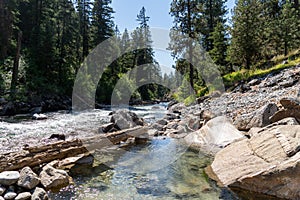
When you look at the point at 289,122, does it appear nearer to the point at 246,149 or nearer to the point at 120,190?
the point at 246,149

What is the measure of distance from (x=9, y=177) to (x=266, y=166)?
487cm

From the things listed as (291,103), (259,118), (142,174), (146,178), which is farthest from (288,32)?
(146,178)

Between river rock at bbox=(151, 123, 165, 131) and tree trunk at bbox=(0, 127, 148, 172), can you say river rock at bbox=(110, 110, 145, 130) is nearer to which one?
river rock at bbox=(151, 123, 165, 131)

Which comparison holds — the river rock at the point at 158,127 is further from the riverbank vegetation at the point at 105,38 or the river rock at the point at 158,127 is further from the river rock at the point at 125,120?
the riverbank vegetation at the point at 105,38

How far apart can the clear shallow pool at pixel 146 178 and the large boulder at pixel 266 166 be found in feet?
1.44

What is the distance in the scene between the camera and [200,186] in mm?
4902

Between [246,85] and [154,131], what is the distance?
28.6ft

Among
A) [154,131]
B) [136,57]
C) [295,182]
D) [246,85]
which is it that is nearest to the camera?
[295,182]

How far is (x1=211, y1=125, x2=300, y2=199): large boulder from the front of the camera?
418 cm

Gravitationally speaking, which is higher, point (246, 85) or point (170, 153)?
point (246, 85)

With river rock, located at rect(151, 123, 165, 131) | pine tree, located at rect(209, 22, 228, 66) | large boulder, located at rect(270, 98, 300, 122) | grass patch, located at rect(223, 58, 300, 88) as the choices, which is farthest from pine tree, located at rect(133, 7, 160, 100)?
large boulder, located at rect(270, 98, 300, 122)

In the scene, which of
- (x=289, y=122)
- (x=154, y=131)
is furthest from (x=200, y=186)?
(x=154, y=131)

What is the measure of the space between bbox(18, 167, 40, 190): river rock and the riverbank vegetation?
13891mm

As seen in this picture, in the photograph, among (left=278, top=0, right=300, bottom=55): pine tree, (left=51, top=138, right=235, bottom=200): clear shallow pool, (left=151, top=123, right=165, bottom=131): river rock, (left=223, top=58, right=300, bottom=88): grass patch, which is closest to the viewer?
(left=51, top=138, right=235, bottom=200): clear shallow pool
